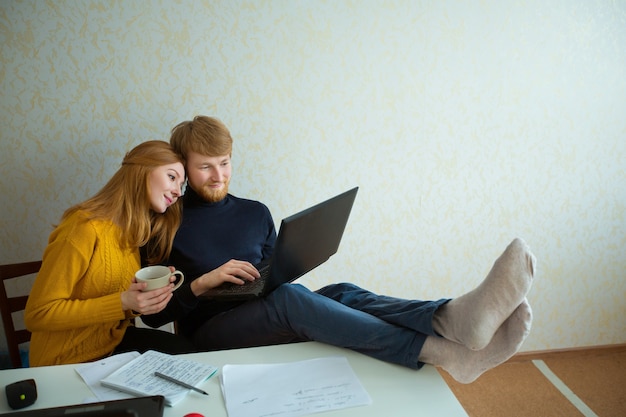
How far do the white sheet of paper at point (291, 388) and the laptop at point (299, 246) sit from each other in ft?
1.03

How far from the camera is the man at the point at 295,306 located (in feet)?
3.71

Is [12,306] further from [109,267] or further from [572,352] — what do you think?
[572,352]

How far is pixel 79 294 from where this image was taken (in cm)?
145

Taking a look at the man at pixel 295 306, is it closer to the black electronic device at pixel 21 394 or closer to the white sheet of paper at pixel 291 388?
the white sheet of paper at pixel 291 388

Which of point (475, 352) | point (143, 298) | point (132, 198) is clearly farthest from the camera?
point (132, 198)

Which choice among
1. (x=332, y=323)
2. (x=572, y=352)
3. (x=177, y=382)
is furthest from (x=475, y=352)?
(x=572, y=352)

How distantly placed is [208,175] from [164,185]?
7.8 inches

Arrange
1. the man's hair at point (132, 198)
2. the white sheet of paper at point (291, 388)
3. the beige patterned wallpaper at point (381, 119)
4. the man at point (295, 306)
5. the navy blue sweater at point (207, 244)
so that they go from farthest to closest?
1. the beige patterned wallpaper at point (381, 119)
2. the navy blue sweater at point (207, 244)
3. the man's hair at point (132, 198)
4. the man at point (295, 306)
5. the white sheet of paper at point (291, 388)

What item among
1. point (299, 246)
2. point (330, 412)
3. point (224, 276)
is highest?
point (299, 246)

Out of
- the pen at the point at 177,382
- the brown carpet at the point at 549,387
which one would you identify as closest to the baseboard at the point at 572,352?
the brown carpet at the point at 549,387

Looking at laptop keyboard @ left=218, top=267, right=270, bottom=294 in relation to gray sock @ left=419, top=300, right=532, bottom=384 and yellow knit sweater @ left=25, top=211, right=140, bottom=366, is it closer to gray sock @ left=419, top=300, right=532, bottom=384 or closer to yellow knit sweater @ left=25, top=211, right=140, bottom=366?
yellow knit sweater @ left=25, top=211, right=140, bottom=366

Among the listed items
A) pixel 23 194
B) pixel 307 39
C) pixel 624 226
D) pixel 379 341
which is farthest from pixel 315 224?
pixel 624 226

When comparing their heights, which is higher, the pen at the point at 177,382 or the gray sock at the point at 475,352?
the pen at the point at 177,382

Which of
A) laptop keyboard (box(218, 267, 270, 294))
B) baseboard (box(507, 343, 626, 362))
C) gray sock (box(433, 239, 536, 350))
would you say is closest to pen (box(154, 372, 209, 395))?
laptop keyboard (box(218, 267, 270, 294))
